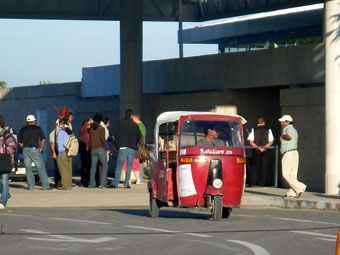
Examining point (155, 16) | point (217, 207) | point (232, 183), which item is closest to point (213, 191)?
point (217, 207)

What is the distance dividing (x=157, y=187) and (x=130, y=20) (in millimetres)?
19417

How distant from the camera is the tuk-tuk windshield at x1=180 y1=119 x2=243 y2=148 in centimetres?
1655

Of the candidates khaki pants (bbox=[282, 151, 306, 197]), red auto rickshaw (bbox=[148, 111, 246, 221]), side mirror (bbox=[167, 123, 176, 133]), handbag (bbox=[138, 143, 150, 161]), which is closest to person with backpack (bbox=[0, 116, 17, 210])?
handbag (bbox=[138, 143, 150, 161])

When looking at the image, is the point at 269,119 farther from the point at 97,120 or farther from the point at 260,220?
the point at 260,220

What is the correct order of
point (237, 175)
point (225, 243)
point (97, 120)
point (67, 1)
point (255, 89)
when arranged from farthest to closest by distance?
1. point (67, 1)
2. point (255, 89)
3. point (97, 120)
4. point (237, 175)
5. point (225, 243)

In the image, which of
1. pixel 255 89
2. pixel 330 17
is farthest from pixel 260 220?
pixel 255 89

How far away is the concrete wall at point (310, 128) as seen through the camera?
83.5 ft

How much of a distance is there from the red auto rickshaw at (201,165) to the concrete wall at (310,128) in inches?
348

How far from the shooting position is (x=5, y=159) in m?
18.5

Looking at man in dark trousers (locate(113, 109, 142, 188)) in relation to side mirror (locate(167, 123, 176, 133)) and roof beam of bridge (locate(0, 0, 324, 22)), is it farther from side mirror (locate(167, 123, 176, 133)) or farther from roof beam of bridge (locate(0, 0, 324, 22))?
roof beam of bridge (locate(0, 0, 324, 22))

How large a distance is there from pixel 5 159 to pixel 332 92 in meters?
8.47

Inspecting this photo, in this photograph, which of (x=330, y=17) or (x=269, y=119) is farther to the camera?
(x=269, y=119)

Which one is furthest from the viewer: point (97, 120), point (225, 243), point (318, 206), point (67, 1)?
point (67, 1)

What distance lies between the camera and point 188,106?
31.4m
